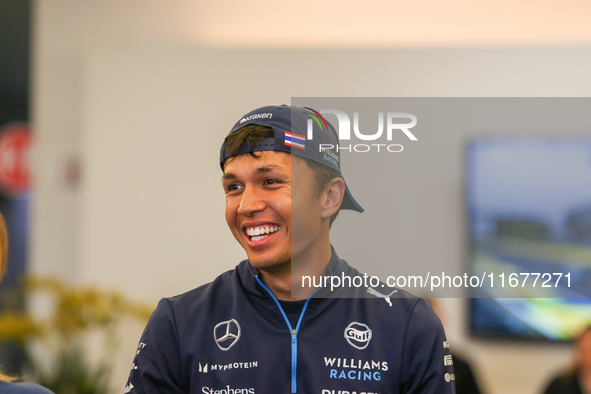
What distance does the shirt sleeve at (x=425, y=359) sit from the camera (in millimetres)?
978

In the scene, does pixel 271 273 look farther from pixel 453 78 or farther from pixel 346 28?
pixel 346 28

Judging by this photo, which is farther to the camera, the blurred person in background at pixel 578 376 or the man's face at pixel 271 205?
the blurred person in background at pixel 578 376

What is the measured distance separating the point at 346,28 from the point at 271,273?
214cm

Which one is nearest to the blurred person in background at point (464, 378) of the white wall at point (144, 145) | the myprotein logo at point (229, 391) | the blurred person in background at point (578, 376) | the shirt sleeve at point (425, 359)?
the white wall at point (144, 145)

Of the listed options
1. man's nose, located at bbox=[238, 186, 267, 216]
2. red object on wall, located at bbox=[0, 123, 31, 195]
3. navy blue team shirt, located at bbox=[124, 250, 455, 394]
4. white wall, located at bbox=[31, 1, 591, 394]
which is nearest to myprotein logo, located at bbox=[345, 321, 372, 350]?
navy blue team shirt, located at bbox=[124, 250, 455, 394]

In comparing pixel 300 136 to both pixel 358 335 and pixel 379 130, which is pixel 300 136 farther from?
pixel 358 335

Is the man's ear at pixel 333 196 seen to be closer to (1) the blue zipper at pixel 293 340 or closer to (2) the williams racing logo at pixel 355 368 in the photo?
(1) the blue zipper at pixel 293 340

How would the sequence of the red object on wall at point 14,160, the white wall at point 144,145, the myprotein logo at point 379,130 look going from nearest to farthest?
the myprotein logo at point 379,130 < the white wall at point 144,145 < the red object on wall at point 14,160

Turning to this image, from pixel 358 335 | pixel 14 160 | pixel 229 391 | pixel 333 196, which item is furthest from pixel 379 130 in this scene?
pixel 14 160

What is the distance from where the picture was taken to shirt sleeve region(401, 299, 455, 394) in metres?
0.98

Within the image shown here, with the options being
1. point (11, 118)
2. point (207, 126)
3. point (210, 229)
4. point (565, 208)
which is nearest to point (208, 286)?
point (565, 208)

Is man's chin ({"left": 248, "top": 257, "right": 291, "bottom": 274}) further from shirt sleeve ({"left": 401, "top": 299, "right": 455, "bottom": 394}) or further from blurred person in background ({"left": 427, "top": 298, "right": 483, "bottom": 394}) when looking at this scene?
blurred person in background ({"left": 427, "top": 298, "right": 483, "bottom": 394})

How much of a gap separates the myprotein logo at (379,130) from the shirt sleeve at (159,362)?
458 mm

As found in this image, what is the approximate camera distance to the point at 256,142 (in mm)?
1008
